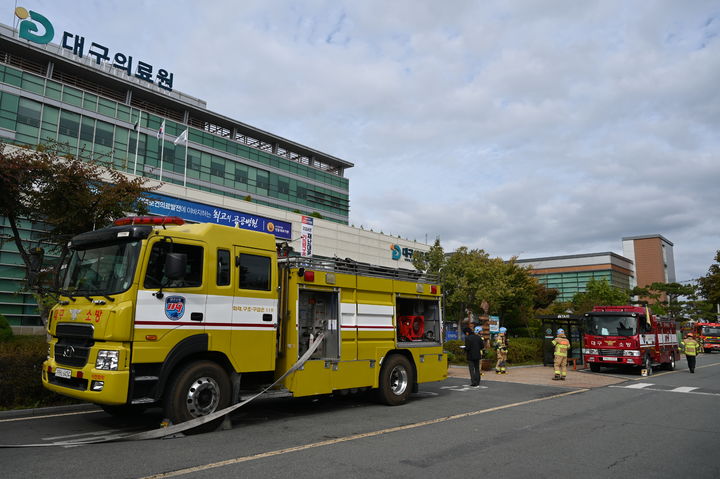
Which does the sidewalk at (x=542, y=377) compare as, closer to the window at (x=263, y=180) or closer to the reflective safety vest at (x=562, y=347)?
the reflective safety vest at (x=562, y=347)

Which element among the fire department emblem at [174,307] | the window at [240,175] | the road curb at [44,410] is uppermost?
the window at [240,175]

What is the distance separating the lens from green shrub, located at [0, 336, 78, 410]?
8.69 meters

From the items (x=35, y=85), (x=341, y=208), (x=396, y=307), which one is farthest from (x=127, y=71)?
(x=396, y=307)

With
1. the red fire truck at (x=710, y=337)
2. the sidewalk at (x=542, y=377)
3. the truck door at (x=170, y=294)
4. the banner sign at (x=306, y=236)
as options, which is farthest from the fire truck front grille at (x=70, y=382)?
the red fire truck at (x=710, y=337)

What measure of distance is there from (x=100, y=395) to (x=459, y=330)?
22708 mm

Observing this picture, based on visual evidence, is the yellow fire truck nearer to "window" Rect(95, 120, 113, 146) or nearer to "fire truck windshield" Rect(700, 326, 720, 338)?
"window" Rect(95, 120, 113, 146)

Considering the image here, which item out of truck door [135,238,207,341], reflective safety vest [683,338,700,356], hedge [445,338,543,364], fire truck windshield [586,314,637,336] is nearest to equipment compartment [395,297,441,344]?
truck door [135,238,207,341]

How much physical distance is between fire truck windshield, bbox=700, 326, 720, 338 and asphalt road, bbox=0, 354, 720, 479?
36.9 metres

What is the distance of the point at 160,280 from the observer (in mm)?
7066

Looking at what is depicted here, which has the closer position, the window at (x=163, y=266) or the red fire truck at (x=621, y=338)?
the window at (x=163, y=266)

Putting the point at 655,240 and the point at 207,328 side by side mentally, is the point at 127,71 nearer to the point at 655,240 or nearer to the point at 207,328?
the point at 207,328

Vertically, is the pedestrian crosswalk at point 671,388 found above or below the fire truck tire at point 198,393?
below

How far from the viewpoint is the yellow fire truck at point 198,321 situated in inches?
265

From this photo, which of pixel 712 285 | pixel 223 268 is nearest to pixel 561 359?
pixel 223 268
